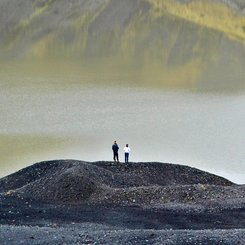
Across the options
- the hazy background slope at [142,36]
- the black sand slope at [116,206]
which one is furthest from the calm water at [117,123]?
the hazy background slope at [142,36]

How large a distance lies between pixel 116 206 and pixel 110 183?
9.47 feet

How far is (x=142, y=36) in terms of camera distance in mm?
66375

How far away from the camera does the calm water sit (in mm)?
25750

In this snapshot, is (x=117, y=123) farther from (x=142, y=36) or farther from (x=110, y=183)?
(x=142, y=36)

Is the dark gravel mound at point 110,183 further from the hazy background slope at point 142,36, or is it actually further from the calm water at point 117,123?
the hazy background slope at point 142,36

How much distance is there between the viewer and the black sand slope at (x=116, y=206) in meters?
12.5

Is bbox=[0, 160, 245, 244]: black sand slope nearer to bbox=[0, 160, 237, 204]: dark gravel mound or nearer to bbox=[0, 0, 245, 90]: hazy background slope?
bbox=[0, 160, 237, 204]: dark gravel mound

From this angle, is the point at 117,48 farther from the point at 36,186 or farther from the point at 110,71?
the point at 36,186

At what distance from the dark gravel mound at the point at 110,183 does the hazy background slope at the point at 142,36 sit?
22.6 metres

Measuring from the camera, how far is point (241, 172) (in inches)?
926

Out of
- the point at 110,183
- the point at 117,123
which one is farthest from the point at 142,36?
the point at 110,183

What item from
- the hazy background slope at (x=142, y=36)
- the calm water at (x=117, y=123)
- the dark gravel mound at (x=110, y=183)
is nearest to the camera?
the dark gravel mound at (x=110, y=183)

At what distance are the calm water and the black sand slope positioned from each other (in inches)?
164

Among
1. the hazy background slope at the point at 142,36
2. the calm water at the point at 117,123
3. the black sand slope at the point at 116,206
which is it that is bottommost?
the black sand slope at the point at 116,206
